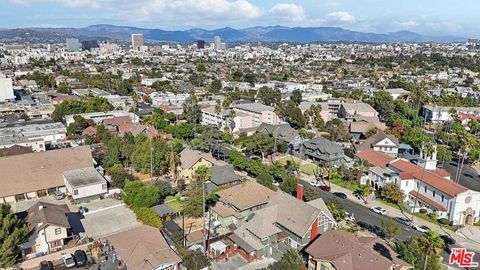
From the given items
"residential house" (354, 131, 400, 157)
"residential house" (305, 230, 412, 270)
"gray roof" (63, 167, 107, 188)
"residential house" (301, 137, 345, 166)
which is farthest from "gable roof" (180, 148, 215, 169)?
"residential house" (354, 131, 400, 157)

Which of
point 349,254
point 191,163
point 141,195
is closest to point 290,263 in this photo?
point 349,254

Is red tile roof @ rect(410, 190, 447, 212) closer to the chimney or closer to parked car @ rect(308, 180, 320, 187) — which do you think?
parked car @ rect(308, 180, 320, 187)

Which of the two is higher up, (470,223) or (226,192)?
(226,192)

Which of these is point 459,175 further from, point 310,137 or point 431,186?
point 310,137

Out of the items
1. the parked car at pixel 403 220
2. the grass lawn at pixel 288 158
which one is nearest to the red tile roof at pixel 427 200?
the parked car at pixel 403 220

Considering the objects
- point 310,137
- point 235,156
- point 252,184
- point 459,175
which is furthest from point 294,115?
point 252,184

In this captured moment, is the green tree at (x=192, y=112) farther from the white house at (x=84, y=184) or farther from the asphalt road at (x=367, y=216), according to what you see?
the asphalt road at (x=367, y=216)
